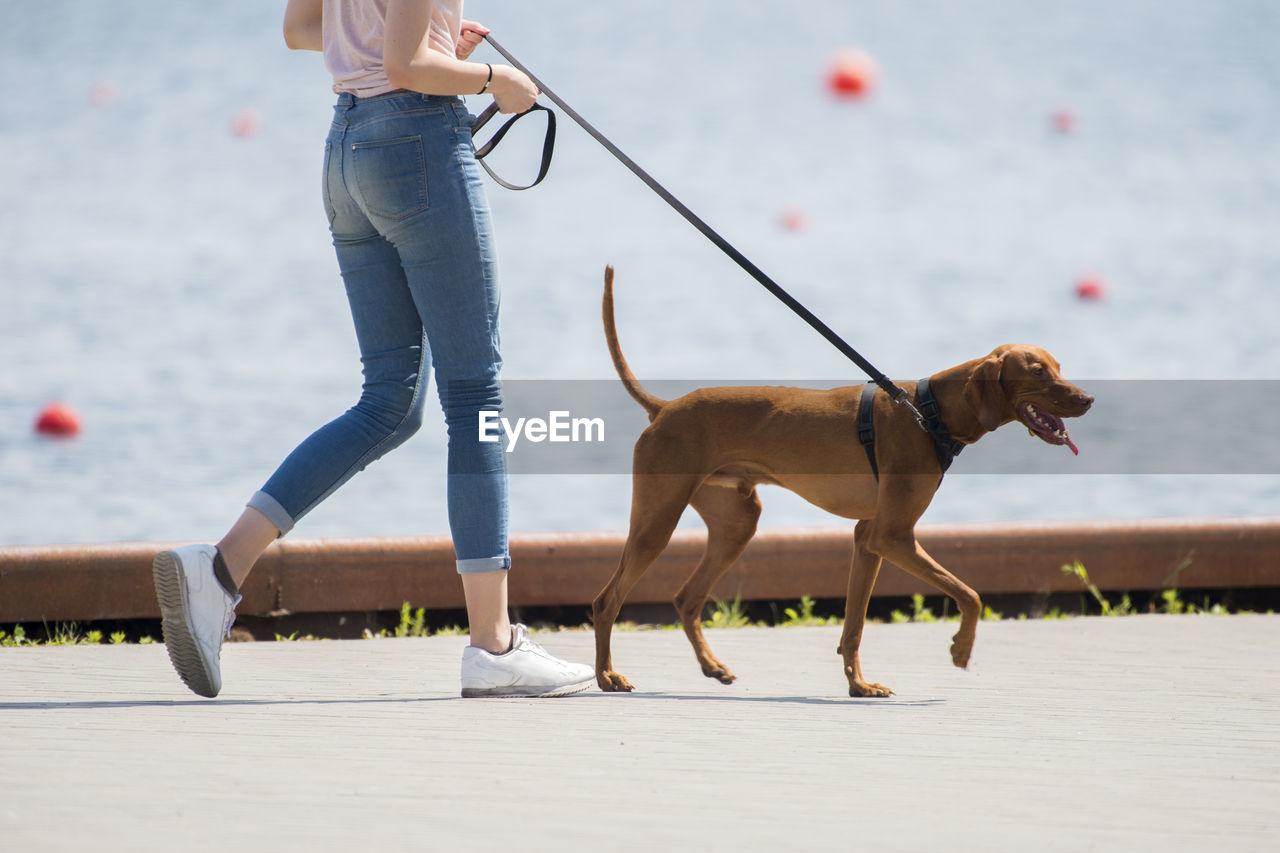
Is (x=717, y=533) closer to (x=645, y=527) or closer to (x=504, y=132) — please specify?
(x=645, y=527)

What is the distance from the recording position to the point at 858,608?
399cm

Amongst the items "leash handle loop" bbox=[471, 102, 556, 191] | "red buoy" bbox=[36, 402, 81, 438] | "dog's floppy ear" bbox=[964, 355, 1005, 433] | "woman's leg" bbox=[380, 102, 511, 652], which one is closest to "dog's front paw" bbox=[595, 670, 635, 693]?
"woman's leg" bbox=[380, 102, 511, 652]

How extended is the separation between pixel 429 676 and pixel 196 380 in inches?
828

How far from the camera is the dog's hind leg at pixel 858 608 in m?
3.80

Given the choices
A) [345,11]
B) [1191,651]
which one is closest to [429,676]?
[345,11]

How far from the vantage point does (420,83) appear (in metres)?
3.27

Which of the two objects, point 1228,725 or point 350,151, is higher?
point 350,151

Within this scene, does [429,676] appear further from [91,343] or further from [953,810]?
[91,343]

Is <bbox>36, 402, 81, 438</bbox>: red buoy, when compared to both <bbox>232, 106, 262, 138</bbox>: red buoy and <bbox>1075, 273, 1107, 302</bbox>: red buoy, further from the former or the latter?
<bbox>1075, 273, 1107, 302</bbox>: red buoy

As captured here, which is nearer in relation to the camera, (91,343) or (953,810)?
(953,810)

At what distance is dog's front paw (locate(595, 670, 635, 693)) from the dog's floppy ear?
3.86 feet

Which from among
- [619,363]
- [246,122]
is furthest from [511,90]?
[246,122]

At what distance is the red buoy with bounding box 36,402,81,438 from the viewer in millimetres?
19984
